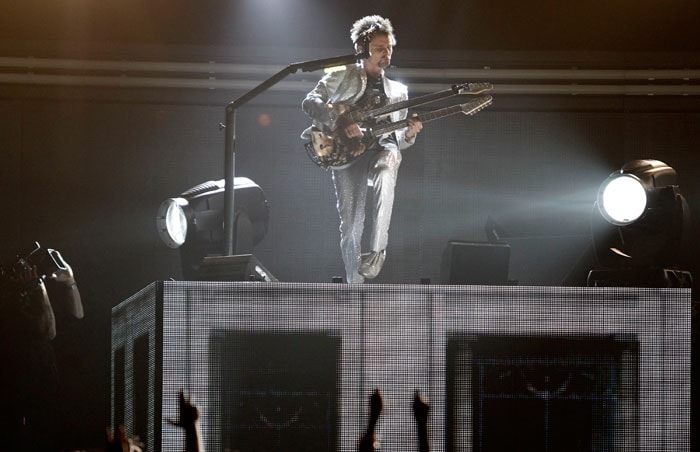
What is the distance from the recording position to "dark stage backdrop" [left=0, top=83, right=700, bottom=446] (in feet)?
22.1

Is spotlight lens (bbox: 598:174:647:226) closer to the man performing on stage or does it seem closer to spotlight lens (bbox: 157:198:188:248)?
the man performing on stage

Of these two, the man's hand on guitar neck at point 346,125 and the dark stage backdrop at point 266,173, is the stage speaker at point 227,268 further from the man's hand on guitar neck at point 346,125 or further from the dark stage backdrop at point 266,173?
the dark stage backdrop at point 266,173

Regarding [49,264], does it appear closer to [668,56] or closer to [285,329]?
[285,329]

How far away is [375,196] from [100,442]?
220 centimetres

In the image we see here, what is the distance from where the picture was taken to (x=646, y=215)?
4785mm

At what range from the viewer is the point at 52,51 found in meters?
6.73

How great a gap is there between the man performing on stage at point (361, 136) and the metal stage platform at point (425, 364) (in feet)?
3.98

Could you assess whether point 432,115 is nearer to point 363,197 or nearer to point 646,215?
point 363,197

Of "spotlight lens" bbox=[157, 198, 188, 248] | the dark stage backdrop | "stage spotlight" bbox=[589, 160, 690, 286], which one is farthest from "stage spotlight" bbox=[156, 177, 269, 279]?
Answer: "stage spotlight" bbox=[589, 160, 690, 286]

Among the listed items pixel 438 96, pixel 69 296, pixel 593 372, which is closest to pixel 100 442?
pixel 69 296

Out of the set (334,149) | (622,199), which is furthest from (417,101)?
(622,199)

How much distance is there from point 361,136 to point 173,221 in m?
1.04

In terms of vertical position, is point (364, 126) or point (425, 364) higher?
point (364, 126)

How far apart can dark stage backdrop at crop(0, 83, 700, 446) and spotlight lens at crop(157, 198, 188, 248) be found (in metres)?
1.32
